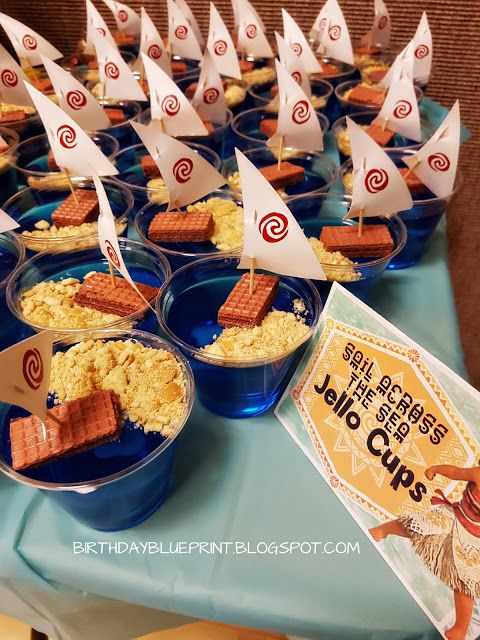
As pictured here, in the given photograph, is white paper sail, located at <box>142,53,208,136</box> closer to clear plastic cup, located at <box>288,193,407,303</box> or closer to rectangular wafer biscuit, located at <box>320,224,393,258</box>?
clear plastic cup, located at <box>288,193,407,303</box>

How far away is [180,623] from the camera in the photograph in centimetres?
97

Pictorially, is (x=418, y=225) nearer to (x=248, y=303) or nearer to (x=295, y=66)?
(x=248, y=303)

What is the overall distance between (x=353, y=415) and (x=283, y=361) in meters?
0.18

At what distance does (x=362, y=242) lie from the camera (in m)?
1.25

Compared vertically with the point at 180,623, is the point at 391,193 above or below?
above

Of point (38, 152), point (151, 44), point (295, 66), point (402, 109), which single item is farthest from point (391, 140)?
point (38, 152)

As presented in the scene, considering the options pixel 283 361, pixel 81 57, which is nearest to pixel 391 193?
pixel 283 361

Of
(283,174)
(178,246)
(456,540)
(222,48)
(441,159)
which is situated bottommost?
(456,540)

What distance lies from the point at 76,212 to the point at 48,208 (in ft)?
0.73

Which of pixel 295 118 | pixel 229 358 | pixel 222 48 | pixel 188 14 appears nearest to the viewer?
pixel 229 358

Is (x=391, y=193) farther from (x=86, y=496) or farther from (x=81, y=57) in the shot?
(x=81, y=57)

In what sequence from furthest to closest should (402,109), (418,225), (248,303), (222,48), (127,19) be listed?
(127,19) < (222,48) < (402,109) < (418,225) < (248,303)

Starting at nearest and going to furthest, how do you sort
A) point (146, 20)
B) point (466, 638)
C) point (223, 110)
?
point (466, 638) → point (223, 110) → point (146, 20)

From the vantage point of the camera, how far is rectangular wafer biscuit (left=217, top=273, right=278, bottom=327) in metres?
1.05
